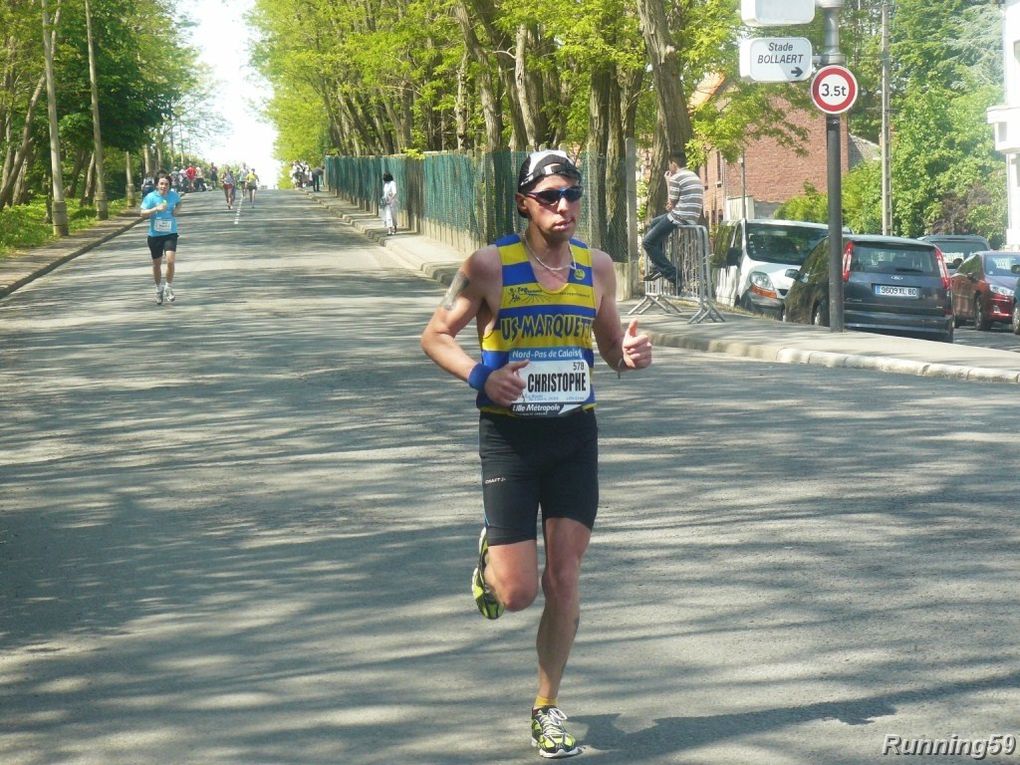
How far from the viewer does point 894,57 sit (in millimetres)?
95125

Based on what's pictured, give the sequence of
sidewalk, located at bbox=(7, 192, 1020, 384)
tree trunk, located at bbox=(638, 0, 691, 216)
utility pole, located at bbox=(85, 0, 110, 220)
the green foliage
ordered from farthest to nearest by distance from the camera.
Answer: the green foliage, utility pole, located at bbox=(85, 0, 110, 220), tree trunk, located at bbox=(638, 0, 691, 216), sidewalk, located at bbox=(7, 192, 1020, 384)

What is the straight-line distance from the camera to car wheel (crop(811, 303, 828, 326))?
22250 mm

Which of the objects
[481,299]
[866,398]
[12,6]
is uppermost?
[12,6]

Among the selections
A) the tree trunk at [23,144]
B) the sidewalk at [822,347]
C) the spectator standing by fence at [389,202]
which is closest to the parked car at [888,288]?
the sidewalk at [822,347]

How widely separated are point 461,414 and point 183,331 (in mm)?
8463

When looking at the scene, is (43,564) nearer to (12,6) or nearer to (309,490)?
(309,490)

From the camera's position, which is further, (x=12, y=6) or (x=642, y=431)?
(x=12, y=6)

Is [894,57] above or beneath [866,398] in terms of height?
above

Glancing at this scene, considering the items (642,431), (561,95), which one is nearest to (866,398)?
(642,431)

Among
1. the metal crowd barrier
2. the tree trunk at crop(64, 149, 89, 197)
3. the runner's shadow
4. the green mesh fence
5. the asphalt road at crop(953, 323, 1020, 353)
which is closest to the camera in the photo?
the runner's shadow

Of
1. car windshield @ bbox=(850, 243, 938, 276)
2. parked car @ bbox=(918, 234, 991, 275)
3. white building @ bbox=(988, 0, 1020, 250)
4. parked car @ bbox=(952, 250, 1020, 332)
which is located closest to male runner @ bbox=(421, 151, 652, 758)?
car windshield @ bbox=(850, 243, 938, 276)

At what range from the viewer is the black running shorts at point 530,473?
5.41 metres
